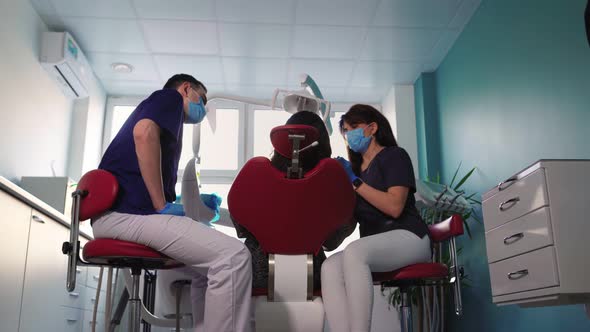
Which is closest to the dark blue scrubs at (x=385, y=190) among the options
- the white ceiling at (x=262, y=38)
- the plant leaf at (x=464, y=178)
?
the plant leaf at (x=464, y=178)

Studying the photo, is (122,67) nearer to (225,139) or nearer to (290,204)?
(225,139)

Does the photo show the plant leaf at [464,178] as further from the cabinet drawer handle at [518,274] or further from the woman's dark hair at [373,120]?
the woman's dark hair at [373,120]

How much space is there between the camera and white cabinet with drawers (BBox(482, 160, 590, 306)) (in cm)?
205

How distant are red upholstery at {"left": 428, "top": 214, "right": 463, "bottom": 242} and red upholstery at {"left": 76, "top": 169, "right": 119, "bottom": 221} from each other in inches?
44.1

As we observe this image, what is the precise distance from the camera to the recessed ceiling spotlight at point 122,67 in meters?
4.92

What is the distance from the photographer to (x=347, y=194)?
1.76 metres

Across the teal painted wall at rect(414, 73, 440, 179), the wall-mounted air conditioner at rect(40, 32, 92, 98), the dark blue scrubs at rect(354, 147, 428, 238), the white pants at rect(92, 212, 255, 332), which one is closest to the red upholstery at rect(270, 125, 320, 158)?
the white pants at rect(92, 212, 255, 332)

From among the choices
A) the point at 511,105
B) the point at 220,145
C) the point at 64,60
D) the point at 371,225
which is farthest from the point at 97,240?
the point at 220,145

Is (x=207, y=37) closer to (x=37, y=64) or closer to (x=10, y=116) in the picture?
(x=37, y=64)

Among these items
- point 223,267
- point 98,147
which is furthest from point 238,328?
point 98,147

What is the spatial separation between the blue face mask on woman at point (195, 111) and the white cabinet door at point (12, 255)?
3.35 ft

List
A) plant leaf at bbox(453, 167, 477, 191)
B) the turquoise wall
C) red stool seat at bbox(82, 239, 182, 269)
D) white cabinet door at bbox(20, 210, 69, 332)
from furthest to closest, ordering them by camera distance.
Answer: plant leaf at bbox(453, 167, 477, 191) → white cabinet door at bbox(20, 210, 69, 332) → the turquoise wall → red stool seat at bbox(82, 239, 182, 269)

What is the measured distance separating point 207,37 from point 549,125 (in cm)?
266

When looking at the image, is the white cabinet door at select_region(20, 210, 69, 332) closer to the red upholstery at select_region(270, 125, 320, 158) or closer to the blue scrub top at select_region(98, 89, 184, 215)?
the blue scrub top at select_region(98, 89, 184, 215)
